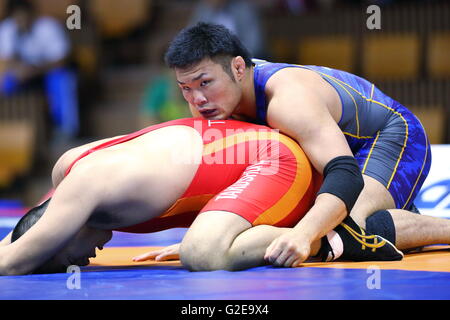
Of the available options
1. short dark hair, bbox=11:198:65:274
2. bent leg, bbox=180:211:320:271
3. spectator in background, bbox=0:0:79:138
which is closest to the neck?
bent leg, bbox=180:211:320:271

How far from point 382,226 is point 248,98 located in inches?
27.0

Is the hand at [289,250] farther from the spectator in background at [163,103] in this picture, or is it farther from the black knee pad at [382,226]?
the spectator in background at [163,103]

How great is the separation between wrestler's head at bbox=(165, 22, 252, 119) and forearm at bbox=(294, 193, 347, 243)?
1.93 ft

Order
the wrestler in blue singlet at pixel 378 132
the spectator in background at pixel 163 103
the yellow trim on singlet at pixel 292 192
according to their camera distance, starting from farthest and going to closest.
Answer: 1. the spectator in background at pixel 163 103
2. the wrestler in blue singlet at pixel 378 132
3. the yellow trim on singlet at pixel 292 192

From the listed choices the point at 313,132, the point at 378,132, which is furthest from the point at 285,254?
the point at 378,132

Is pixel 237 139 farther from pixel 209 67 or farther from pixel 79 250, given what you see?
pixel 79 250

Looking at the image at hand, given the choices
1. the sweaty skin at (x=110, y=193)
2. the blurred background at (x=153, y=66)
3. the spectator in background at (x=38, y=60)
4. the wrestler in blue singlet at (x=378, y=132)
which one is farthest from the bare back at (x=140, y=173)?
the spectator in background at (x=38, y=60)

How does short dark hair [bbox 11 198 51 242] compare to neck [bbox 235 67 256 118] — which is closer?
short dark hair [bbox 11 198 51 242]

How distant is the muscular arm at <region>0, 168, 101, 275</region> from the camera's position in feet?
7.62

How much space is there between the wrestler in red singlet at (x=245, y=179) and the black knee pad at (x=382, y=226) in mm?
232

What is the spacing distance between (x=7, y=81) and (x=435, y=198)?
171 inches

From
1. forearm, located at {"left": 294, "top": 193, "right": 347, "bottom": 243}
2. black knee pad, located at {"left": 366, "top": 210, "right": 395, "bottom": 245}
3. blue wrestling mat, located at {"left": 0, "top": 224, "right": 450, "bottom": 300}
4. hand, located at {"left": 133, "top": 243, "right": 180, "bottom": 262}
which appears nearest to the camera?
blue wrestling mat, located at {"left": 0, "top": 224, "right": 450, "bottom": 300}

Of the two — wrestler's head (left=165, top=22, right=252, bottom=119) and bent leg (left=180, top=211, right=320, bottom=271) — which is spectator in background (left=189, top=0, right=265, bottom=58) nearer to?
wrestler's head (left=165, top=22, right=252, bottom=119)

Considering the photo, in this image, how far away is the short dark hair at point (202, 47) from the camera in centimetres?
278
